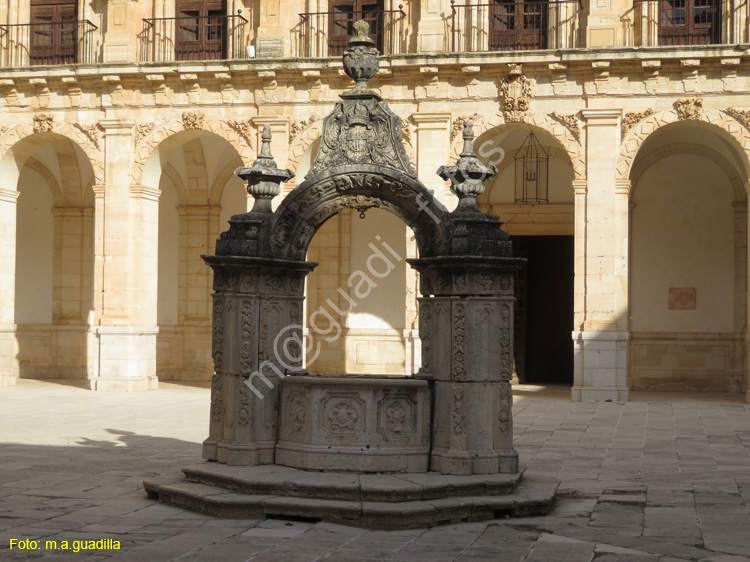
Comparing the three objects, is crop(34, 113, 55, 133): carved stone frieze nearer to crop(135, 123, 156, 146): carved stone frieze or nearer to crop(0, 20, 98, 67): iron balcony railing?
crop(0, 20, 98, 67): iron balcony railing

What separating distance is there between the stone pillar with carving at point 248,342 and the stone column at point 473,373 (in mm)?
1395

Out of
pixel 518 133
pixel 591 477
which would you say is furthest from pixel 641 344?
pixel 591 477

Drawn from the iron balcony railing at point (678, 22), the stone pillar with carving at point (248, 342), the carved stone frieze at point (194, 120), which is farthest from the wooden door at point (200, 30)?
the stone pillar with carving at point (248, 342)

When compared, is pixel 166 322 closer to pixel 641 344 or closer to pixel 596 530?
pixel 641 344

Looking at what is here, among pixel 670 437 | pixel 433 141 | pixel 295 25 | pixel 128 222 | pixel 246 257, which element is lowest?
pixel 670 437

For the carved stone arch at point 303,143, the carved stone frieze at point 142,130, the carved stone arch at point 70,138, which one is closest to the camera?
the carved stone arch at point 303,143

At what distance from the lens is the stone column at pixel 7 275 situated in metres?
20.4

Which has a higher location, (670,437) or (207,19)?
(207,19)

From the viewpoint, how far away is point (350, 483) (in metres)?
A: 7.80

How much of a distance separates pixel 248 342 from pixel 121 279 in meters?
11.4

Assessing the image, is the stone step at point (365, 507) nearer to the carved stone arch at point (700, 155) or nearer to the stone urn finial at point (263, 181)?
the stone urn finial at point (263, 181)

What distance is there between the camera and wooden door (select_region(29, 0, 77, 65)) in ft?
68.3

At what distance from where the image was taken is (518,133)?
67.8 feet

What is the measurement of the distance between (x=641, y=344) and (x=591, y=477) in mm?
11520
